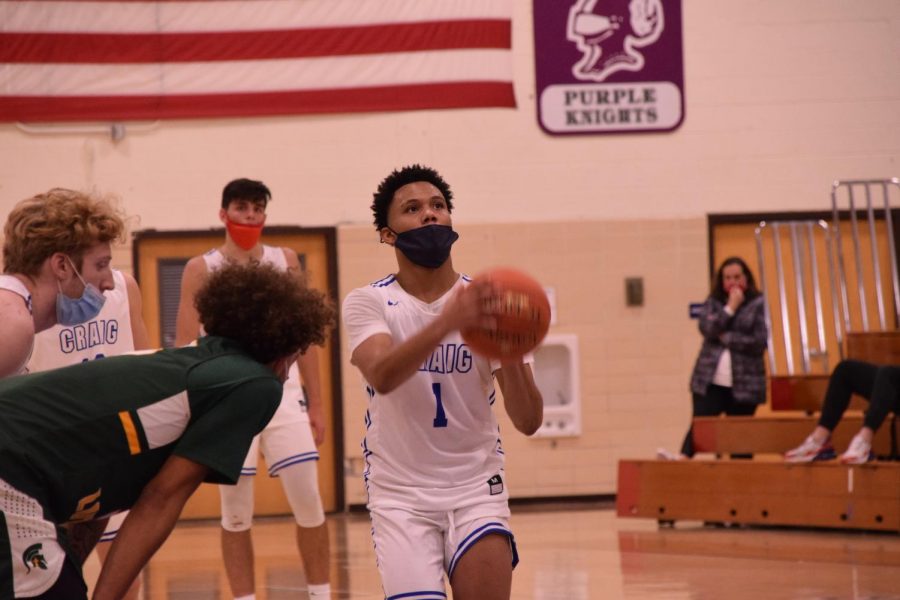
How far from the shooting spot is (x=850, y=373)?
8.46m

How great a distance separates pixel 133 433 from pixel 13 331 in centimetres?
51

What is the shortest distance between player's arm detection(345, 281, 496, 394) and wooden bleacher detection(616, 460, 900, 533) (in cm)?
552

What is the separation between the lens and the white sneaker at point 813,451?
28.2 ft

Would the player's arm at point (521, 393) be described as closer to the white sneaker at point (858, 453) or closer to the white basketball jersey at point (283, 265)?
the white basketball jersey at point (283, 265)

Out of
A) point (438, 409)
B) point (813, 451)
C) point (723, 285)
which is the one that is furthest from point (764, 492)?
point (438, 409)

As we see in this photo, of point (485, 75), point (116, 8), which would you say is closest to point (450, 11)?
point (485, 75)

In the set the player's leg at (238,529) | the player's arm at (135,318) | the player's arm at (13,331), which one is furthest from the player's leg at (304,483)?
the player's arm at (13,331)

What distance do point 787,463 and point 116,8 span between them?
6395 mm

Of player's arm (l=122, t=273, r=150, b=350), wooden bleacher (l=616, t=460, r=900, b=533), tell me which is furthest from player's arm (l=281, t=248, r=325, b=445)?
wooden bleacher (l=616, t=460, r=900, b=533)

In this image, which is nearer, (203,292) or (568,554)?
(203,292)

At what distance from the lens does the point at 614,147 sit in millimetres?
11008

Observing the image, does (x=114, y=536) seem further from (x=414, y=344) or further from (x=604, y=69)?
(x=604, y=69)

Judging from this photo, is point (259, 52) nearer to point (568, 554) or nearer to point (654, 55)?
point (654, 55)

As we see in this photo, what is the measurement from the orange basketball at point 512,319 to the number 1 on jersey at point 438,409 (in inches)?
21.5
